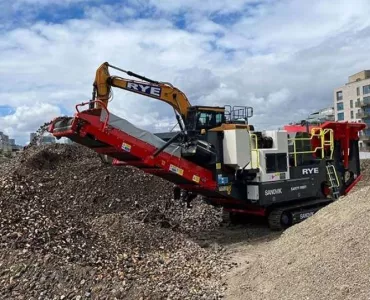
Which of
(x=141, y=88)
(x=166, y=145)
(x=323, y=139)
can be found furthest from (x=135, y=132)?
(x=323, y=139)

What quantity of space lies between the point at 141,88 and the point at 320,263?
6.29 metres

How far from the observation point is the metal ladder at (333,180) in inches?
473

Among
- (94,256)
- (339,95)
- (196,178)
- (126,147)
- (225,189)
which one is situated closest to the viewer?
(94,256)

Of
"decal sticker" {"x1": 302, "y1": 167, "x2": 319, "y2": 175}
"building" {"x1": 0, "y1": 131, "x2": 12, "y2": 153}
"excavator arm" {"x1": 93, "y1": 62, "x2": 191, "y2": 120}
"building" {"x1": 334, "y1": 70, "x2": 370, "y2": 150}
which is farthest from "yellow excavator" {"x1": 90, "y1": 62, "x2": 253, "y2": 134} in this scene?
"building" {"x1": 334, "y1": 70, "x2": 370, "y2": 150}

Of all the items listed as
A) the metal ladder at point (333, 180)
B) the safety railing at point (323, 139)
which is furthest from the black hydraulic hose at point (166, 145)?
the metal ladder at point (333, 180)

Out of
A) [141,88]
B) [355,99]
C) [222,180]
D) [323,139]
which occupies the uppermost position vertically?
[355,99]

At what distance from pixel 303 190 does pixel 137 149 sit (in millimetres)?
4460

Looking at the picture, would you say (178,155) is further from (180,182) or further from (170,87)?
(170,87)

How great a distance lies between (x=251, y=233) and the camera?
35.9ft

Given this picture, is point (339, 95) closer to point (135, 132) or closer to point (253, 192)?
point (253, 192)

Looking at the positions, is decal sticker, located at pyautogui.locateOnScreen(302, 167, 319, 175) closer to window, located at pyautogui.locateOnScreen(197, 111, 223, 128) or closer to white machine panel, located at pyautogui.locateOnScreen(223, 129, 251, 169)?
white machine panel, located at pyautogui.locateOnScreen(223, 129, 251, 169)

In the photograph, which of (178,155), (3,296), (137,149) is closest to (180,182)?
(178,155)

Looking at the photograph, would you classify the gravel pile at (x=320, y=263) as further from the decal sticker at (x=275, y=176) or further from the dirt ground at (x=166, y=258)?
the decal sticker at (x=275, y=176)

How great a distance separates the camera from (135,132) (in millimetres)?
9430
